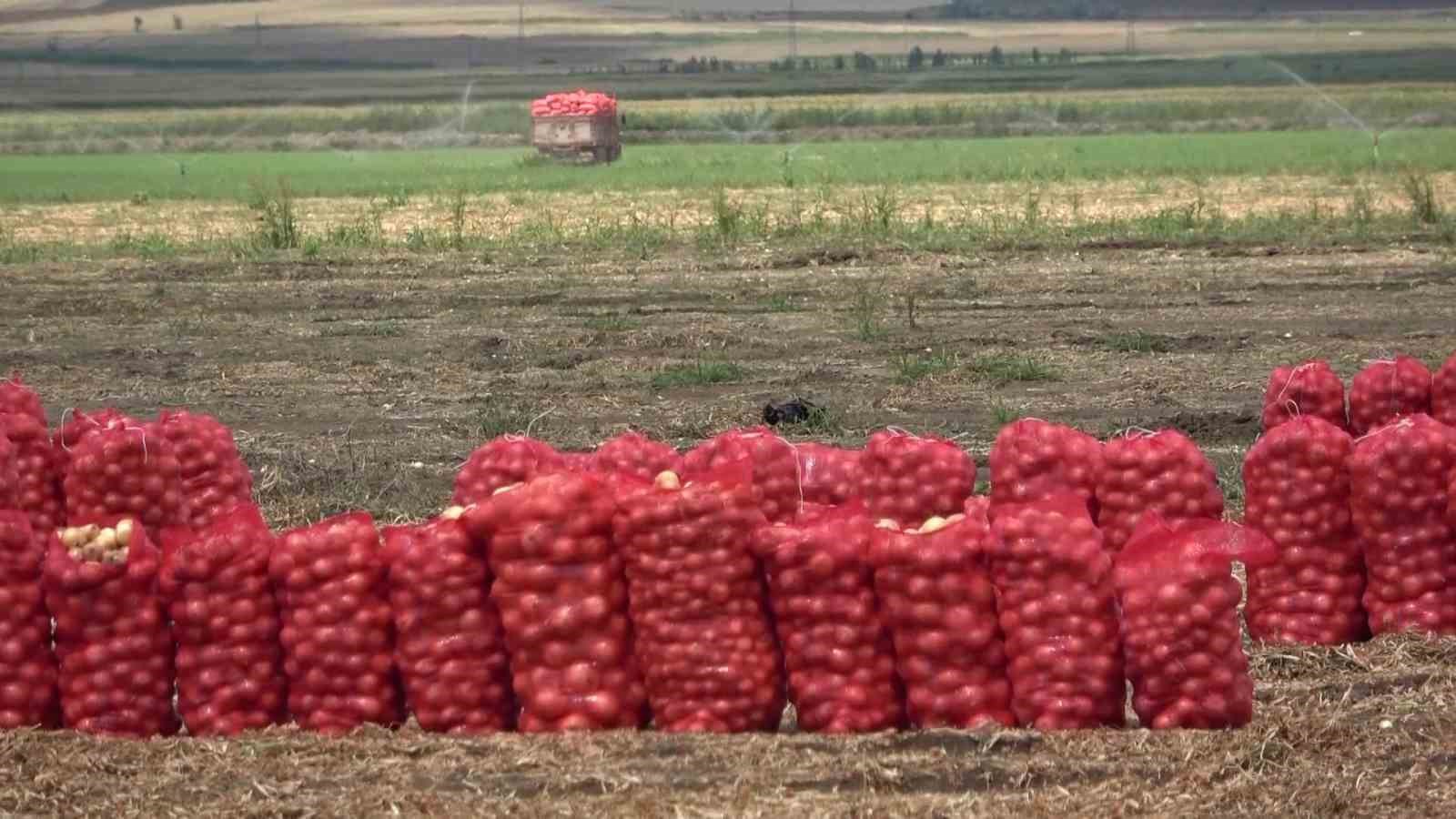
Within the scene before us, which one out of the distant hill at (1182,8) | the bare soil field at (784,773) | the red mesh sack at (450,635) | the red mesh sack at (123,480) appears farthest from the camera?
the distant hill at (1182,8)

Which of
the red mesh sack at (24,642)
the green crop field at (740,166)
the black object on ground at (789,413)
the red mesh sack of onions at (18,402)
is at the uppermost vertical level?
the red mesh sack of onions at (18,402)

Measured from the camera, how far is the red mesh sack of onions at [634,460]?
7.98m

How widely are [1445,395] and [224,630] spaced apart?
488 centimetres

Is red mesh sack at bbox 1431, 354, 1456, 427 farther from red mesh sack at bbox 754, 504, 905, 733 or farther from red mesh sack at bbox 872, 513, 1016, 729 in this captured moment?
red mesh sack at bbox 754, 504, 905, 733

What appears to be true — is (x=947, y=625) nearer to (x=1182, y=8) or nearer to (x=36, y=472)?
(x=36, y=472)

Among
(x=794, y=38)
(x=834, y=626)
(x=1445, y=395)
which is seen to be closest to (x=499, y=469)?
(x=834, y=626)

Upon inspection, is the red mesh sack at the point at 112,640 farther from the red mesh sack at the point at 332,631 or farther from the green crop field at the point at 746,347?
the red mesh sack at the point at 332,631

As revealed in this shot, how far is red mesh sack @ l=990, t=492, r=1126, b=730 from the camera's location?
6.73 metres

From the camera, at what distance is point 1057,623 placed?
6738 millimetres

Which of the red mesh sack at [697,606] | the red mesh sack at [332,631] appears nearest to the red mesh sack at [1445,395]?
the red mesh sack at [697,606]

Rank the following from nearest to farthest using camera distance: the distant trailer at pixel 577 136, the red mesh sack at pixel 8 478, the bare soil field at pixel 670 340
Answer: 1. the red mesh sack at pixel 8 478
2. the bare soil field at pixel 670 340
3. the distant trailer at pixel 577 136

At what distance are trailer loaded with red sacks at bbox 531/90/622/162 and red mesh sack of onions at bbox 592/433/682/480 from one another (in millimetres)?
36322

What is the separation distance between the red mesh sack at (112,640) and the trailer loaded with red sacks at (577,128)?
123 feet

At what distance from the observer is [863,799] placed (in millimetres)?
6094
